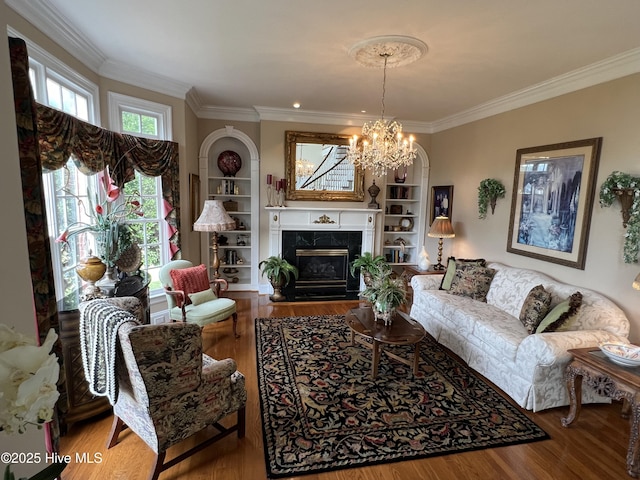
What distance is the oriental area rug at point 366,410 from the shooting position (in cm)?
223

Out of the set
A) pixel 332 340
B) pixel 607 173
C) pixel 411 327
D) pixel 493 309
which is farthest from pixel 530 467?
pixel 607 173

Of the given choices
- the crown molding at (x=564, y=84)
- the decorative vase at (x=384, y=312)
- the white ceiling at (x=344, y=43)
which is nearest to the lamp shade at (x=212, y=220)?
the white ceiling at (x=344, y=43)

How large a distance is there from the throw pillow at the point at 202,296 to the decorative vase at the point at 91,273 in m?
1.22

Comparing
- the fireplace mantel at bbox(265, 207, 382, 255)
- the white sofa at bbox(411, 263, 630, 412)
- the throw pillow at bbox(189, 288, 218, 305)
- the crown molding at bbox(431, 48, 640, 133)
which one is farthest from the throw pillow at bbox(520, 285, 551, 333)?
the throw pillow at bbox(189, 288, 218, 305)

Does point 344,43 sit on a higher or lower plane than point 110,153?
higher

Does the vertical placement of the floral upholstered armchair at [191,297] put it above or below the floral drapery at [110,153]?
below

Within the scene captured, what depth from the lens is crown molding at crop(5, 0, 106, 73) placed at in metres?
2.21

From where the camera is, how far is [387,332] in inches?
123

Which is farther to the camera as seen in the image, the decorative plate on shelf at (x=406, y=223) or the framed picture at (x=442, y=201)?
the decorative plate on shelf at (x=406, y=223)

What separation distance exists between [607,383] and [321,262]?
406cm

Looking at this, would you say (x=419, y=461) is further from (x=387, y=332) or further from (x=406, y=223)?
(x=406, y=223)

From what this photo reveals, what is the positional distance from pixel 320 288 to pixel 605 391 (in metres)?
4.02

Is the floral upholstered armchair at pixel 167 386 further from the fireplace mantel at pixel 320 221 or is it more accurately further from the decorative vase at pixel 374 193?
the decorative vase at pixel 374 193

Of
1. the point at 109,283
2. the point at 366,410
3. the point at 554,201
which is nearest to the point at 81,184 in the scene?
the point at 109,283
